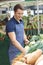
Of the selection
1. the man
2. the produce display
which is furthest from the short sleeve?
the produce display

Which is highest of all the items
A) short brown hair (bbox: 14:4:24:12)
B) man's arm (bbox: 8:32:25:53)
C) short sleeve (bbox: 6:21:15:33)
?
short brown hair (bbox: 14:4:24:12)

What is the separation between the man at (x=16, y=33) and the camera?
6426 mm

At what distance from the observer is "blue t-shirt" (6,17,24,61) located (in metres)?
6.42

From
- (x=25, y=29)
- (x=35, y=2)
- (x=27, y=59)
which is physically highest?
(x=35, y=2)

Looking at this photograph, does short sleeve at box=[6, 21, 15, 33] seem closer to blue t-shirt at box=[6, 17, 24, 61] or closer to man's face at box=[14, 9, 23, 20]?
blue t-shirt at box=[6, 17, 24, 61]

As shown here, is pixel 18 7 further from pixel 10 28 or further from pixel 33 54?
pixel 33 54

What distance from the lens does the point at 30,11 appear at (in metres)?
6.48

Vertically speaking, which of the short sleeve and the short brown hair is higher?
the short brown hair

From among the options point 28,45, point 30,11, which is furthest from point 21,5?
point 28,45

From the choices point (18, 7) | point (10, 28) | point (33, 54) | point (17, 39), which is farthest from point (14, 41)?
point (18, 7)

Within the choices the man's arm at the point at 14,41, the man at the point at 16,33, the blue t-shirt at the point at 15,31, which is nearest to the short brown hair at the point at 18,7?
the man at the point at 16,33

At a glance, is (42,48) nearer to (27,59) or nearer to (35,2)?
(27,59)

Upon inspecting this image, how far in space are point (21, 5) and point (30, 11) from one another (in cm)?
17

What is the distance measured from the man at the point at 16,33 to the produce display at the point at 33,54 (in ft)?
0.22
